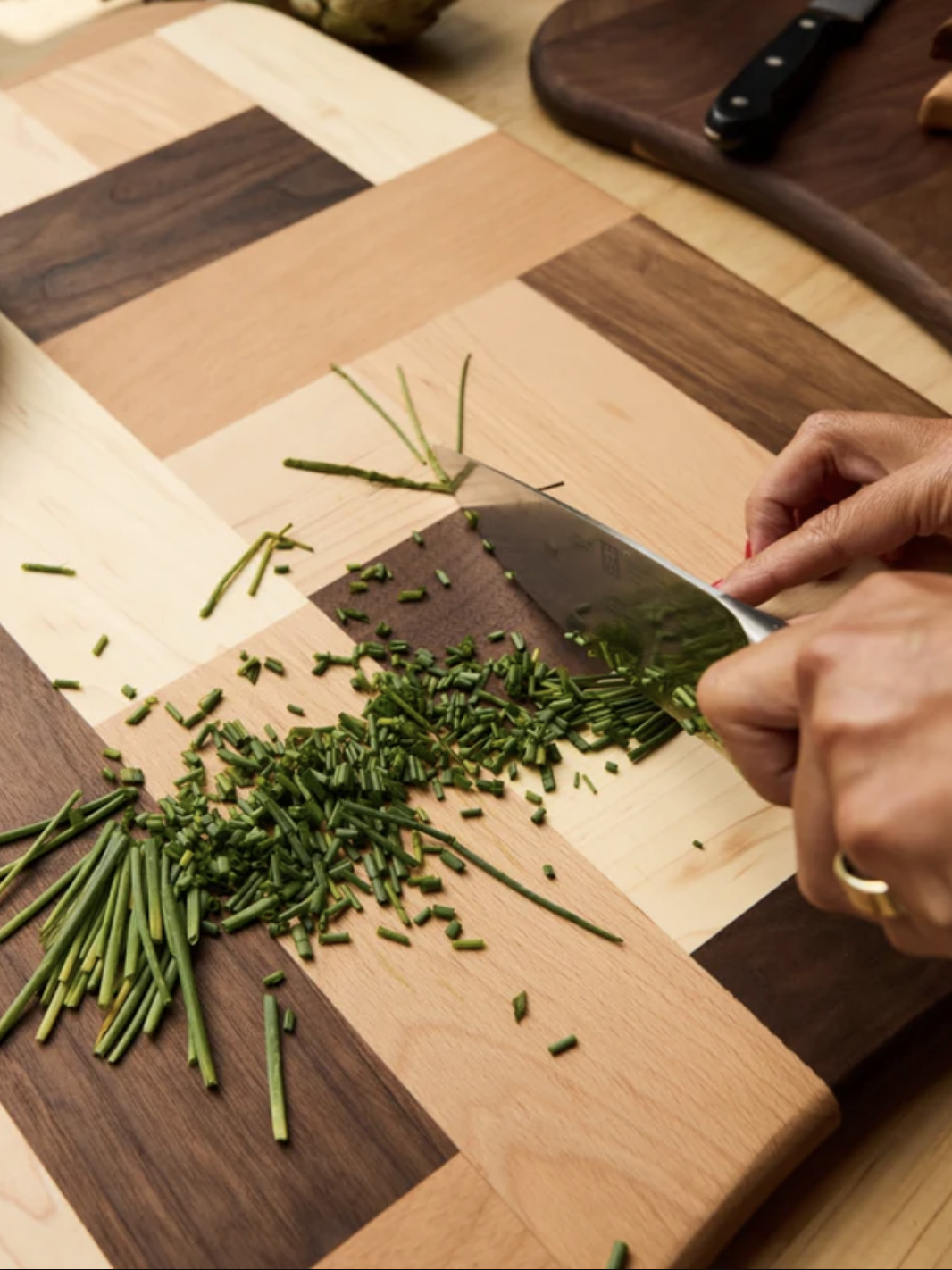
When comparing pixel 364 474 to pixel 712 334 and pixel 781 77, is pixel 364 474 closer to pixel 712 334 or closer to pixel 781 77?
pixel 712 334

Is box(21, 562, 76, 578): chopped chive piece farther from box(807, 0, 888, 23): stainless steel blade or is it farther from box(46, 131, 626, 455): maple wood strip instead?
box(807, 0, 888, 23): stainless steel blade

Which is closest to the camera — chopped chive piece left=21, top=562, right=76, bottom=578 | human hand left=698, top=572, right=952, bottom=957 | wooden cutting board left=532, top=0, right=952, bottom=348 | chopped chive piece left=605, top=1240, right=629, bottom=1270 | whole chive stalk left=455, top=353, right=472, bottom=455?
human hand left=698, top=572, right=952, bottom=957

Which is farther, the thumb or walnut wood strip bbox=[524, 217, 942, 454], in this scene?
walnut wood strip bbox=[524, 217, 942, 454]

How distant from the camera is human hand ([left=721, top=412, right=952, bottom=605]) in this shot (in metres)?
1.16

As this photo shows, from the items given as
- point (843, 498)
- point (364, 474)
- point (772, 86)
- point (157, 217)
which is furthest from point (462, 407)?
point (772, 86)

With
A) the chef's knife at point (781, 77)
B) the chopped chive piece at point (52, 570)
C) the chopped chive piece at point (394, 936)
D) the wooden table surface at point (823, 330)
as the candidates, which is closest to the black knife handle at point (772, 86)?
the chef's knife at point (781, 77)

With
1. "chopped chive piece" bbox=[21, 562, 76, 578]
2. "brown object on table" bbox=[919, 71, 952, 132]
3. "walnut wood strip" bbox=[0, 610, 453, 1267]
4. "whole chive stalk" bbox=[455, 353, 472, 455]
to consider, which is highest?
"brown object on table" bbox=[919, 71, 952, 132]

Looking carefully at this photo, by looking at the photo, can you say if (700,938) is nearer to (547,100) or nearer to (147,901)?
(147,901)

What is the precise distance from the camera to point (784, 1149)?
3.17ft

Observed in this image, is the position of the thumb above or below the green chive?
above

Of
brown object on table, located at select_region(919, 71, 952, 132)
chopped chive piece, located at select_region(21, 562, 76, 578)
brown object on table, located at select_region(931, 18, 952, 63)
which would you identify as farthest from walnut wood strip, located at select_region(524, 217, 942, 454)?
chopped chive piece, located at select_region(21, 562, 76, 578)

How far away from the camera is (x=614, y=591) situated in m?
1.20

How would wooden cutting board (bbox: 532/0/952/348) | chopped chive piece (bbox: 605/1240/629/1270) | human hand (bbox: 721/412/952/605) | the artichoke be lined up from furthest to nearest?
1. the artichoke
2. wooden cutting board (bbox: 532/0/952/348)
3. human hand (bbox: 721/412/952/605)
4. chopped chive piece (bbox: 605/1240/629/1270)

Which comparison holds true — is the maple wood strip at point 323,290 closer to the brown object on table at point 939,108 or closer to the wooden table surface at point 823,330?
the wooden table surface at point 823,330
